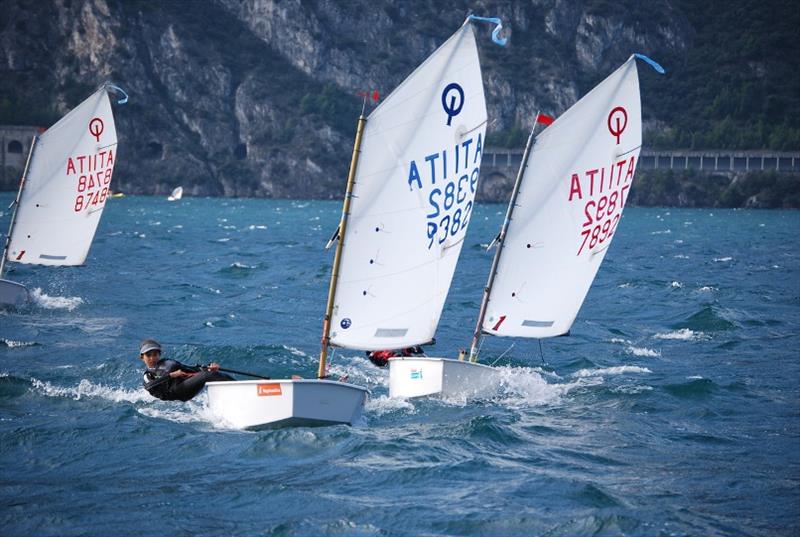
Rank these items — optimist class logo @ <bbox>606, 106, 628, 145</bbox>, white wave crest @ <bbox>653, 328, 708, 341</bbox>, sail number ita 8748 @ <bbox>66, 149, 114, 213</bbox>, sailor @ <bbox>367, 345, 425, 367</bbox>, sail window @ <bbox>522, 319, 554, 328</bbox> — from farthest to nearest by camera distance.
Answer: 1. sail number ita 8748 @ <bbox>66, 149, 114, 213</bbox>
2. white wave crest @ <bbox>653, 328, 708, 341</bbox>
3. sail window @ <bbox>522, 319, 554, 328</bbox>
4. sailor @ <bbox>367, 345, 425, 367</bbox>
5. optimist class logo @ <bbox>606, 106, 628, 145</bbox>

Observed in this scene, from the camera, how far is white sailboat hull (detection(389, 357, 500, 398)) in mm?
23734

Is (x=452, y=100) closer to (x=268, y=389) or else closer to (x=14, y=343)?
(x=268, y=389)

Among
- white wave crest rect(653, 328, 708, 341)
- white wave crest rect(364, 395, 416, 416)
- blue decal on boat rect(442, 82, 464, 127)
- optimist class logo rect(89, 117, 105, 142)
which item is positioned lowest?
white wave crest rect(364, 395, 416, 416)

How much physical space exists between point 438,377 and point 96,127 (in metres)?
20.2

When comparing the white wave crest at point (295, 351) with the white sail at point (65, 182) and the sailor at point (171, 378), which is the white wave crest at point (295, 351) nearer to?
the sailor at point (171, 378)

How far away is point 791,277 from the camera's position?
189ft

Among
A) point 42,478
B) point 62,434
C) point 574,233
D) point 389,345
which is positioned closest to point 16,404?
point 62,434

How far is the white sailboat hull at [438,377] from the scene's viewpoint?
23734 millimetres

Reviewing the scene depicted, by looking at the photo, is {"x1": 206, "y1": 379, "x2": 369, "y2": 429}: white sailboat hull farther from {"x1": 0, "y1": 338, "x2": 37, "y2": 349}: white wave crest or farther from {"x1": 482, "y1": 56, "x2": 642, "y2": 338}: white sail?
{"x1": 0, "y1": 338, "x2": 37, "y2": 349}: white wave crest

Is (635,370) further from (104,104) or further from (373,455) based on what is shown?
(104,104)

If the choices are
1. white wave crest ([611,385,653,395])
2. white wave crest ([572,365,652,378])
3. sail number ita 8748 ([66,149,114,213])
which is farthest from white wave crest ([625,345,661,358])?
sail number ita 8748 ([66,149,114,213])

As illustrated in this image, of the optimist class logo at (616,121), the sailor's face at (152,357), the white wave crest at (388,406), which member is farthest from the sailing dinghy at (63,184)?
the optimist class logo at (616,121)

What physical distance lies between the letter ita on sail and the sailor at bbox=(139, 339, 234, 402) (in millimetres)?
6802

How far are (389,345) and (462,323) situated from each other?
1659 centimetres
